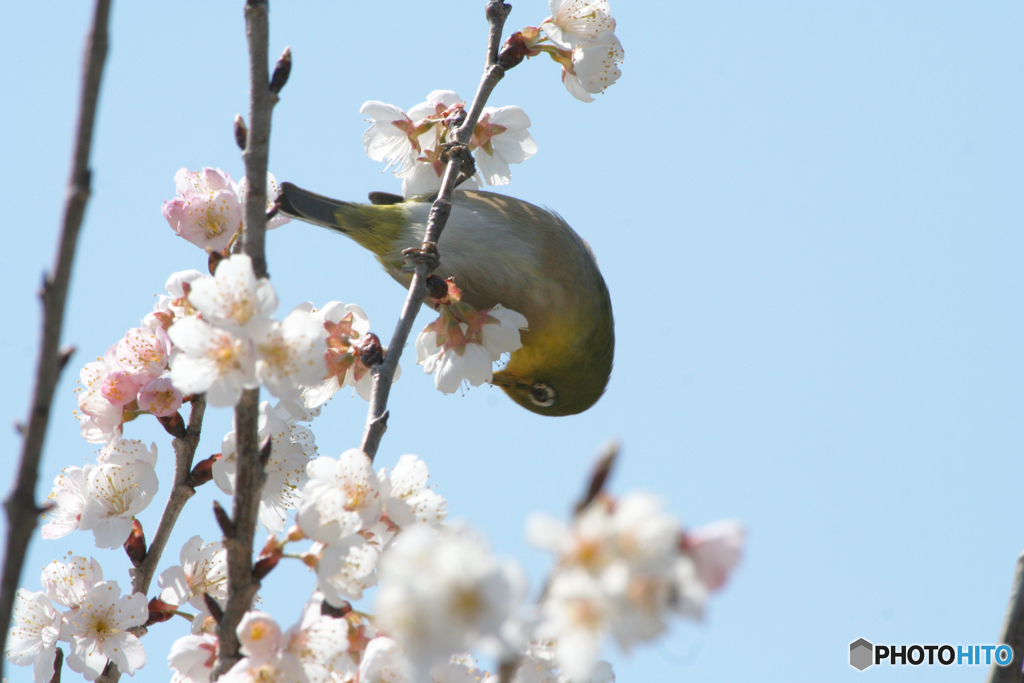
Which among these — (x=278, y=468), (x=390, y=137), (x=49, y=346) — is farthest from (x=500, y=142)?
(x=49, y=346)

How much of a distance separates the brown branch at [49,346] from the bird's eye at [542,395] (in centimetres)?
314

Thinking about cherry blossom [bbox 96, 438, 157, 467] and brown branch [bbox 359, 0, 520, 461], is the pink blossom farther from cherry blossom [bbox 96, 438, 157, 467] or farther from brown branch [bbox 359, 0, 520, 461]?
brown branch [bbox 359, 0, 520, 461]

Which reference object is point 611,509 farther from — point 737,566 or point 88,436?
point 88,436

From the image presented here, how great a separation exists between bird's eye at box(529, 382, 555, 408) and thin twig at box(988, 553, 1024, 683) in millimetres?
2899

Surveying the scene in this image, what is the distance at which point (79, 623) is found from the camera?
7.45ft

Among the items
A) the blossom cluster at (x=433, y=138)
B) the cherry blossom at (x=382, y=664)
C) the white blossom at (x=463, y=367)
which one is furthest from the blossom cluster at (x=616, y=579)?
the blossom cluster at (x=433, y=138)

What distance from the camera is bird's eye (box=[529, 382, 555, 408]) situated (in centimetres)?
433

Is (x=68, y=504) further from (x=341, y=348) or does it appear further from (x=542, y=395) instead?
(x=542, y=395)

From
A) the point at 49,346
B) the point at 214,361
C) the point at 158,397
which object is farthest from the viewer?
the point at 158,397

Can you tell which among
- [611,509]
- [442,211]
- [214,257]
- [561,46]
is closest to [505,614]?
[611,509]

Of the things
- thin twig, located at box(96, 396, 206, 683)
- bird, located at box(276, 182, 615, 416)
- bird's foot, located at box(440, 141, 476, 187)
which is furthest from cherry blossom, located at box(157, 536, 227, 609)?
bird, located at box(276, 182, 615, 416)

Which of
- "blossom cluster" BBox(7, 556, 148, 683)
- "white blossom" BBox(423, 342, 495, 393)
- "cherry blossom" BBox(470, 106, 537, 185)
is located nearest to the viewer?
"blossom cluster" BBox(7, 556, 148, 683)

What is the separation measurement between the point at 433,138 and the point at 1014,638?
267 cm

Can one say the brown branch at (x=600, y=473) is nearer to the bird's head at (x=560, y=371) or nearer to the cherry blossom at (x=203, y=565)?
the cherry blossom at (x=203, y=565)
